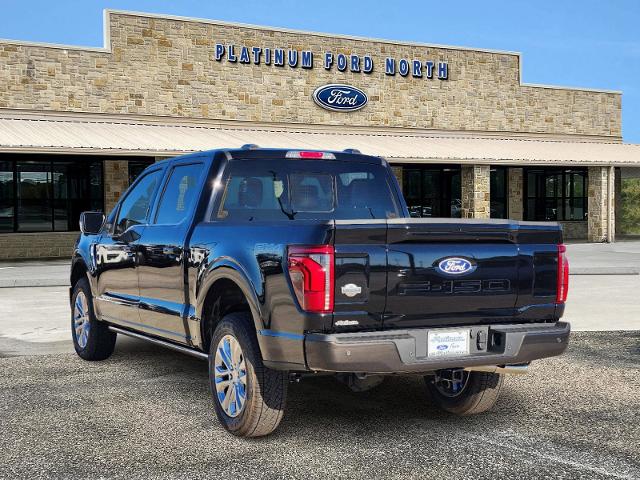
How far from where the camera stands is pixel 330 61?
29531 mm

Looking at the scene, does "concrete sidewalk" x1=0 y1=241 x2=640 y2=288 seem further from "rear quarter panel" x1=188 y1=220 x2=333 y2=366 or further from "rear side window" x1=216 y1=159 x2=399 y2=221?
"rear quarter panel" x1=188 y1=220 x2=333 y2=366

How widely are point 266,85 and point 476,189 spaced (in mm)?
7848

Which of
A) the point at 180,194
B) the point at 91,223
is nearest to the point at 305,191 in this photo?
the point at 180,194

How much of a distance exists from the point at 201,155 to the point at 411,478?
3135 millimetres

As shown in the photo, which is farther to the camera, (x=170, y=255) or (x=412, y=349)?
(x=170, y=255)

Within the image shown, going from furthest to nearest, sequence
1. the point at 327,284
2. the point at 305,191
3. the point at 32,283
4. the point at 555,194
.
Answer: the point at 555,194 → the point at 32,283 → the point at 305,191 → the point at 327,284

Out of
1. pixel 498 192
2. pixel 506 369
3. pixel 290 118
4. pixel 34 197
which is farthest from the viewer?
pixel 498 192

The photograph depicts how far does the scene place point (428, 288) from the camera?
5180 mm

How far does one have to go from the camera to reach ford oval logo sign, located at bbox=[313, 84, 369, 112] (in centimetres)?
2944

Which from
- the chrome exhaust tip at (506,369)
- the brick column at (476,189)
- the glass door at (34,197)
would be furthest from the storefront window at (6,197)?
the chrome exhaust tip at (506,369)

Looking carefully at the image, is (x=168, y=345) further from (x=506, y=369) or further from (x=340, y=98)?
(x=340, y=98)

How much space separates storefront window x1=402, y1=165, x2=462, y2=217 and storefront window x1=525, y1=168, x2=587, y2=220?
3.46 m

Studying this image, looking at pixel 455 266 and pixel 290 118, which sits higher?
pixel 290 118

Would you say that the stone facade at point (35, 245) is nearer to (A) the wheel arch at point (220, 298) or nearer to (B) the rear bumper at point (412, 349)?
(A) the wheel arch at point (220, 298)
